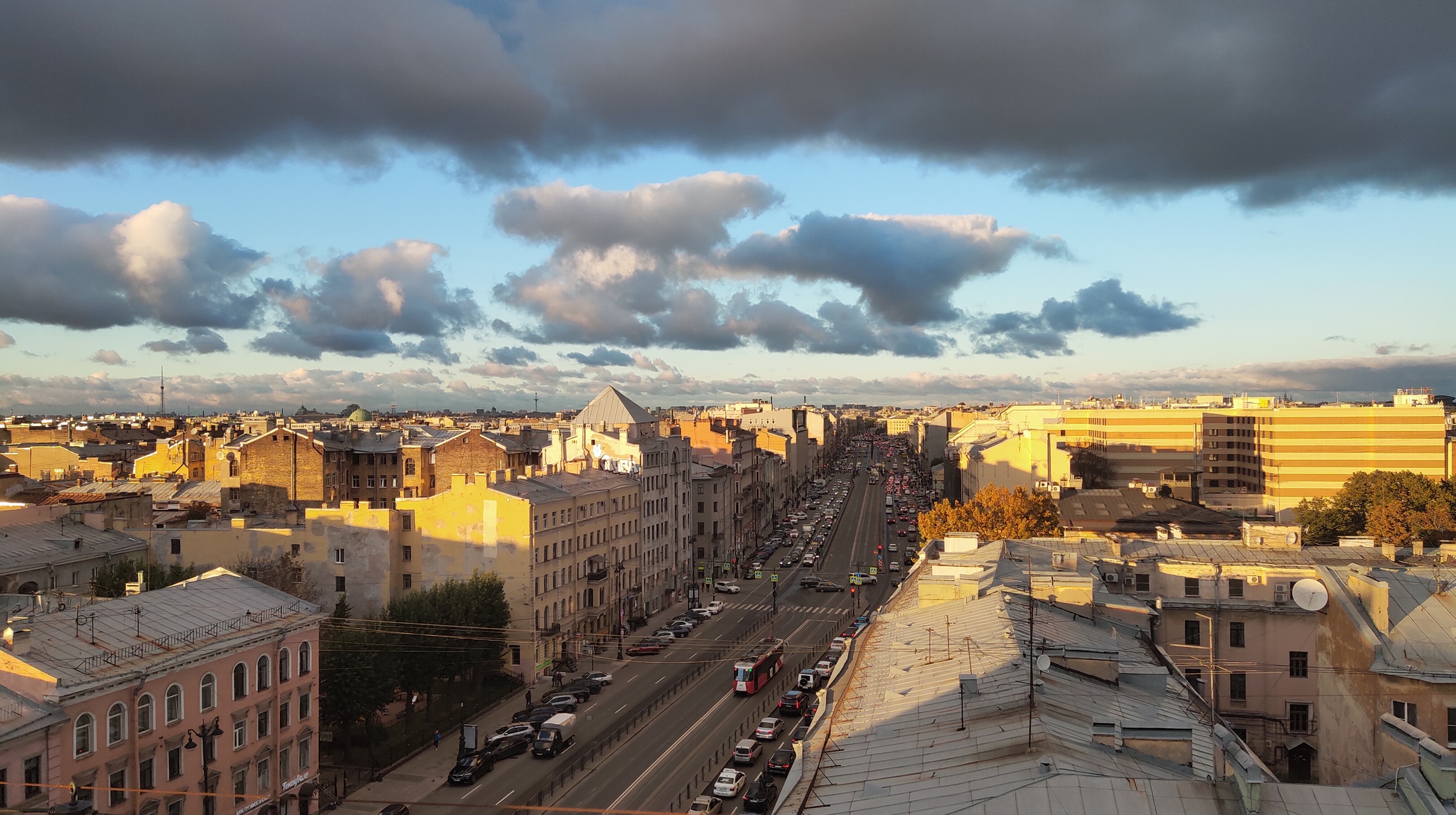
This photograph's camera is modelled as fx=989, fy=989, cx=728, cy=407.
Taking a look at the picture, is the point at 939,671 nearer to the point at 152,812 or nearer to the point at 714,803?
the point at 714,803

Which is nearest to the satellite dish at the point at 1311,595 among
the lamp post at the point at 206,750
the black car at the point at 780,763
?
the black car at the point at 780,763

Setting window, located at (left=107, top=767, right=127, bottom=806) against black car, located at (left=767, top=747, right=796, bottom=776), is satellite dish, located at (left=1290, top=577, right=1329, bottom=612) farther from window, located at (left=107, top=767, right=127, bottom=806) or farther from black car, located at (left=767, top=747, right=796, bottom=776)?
window, located at (left=107, top=767, right=127, bottom=806)

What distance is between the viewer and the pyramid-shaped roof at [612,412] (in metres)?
88.4

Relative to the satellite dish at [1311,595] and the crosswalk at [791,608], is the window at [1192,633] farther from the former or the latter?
the crosswalk at [791,608]

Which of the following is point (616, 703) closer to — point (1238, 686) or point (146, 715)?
point (146, 715)

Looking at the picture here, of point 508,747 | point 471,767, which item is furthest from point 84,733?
point 508,747

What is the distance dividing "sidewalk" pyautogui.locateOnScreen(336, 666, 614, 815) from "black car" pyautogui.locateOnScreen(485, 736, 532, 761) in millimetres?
1965

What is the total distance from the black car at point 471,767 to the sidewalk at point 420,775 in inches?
31.6

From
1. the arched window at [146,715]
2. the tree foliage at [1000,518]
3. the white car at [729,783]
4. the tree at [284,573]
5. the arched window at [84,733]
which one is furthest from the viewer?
the tree foliage at [1000,518]

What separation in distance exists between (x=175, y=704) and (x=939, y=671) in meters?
24.6

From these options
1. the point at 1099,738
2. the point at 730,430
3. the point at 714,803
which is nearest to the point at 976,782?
the point at 1099,738

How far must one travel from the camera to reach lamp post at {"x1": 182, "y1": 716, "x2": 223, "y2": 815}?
3253cm

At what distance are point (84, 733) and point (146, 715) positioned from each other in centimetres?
240

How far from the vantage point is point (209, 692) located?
33750 mm
